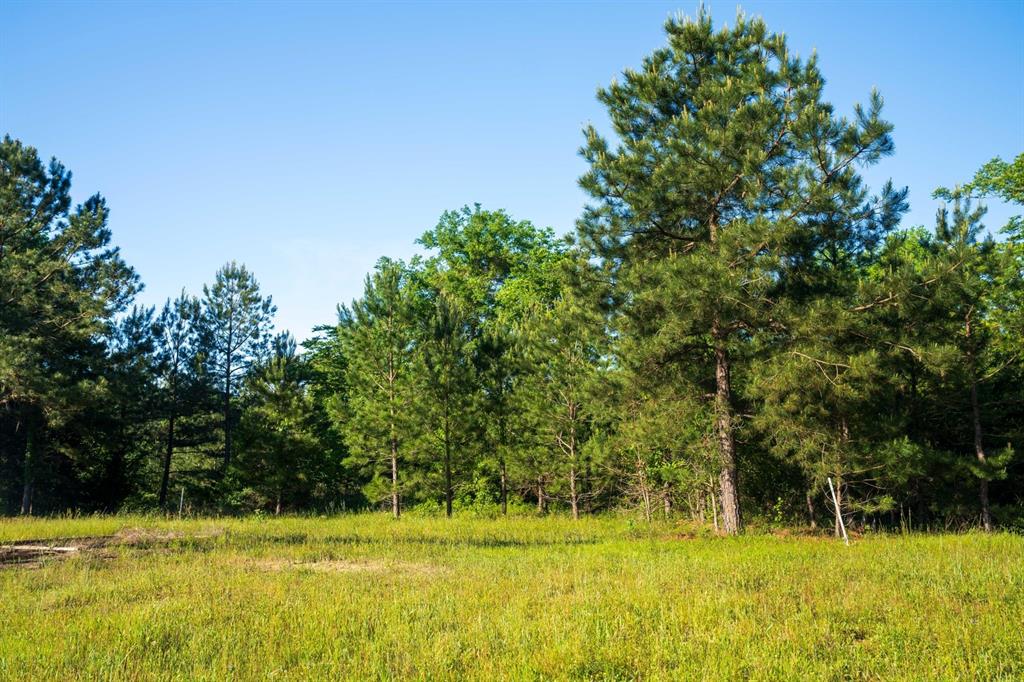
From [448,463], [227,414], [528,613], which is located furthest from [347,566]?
[227,414]

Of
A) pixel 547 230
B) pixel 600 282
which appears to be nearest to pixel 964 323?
pixel 600 282

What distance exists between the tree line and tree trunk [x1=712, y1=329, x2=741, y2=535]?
7 centimetres

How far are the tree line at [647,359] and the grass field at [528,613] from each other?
13.8 ft

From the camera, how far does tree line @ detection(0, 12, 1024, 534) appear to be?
13.7m

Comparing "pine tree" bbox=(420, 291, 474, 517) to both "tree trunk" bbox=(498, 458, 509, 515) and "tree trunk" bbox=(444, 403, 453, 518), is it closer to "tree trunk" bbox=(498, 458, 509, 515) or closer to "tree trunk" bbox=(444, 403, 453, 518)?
"tree trunk" bbox=(444, 403, 453, 518)

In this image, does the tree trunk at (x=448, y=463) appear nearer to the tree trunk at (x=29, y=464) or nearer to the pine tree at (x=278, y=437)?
the pine tree at (x=278, y=437)

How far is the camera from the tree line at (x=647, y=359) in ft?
45.0

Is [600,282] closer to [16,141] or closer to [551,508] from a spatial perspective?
[551,508]

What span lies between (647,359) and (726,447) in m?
2.76

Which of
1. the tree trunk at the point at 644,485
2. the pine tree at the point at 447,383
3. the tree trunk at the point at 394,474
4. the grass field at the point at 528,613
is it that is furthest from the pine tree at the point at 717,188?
the tree trunk at the point at 394,474

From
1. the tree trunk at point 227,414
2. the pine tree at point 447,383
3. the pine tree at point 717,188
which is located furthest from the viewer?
the tree trunk at point 227,414

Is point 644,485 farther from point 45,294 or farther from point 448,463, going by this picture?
point 45,294

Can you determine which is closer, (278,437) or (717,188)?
(717,188)

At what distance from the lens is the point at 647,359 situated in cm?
1527
